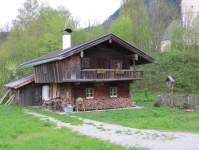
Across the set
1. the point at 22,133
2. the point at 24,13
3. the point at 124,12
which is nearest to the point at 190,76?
the point at 124,12

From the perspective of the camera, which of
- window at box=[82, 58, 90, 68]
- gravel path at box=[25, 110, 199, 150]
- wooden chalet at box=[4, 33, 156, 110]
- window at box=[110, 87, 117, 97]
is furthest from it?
window at box=[110, 87, 117, 97]

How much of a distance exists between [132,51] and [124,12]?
2295cm

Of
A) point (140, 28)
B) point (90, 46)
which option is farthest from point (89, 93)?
point (140, 28)

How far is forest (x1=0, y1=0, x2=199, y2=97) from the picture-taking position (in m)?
31.7

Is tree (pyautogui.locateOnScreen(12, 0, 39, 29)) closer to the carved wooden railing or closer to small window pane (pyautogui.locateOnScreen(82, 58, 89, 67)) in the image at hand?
small window pane (pyautogui.locateOnScreen(82, 58, 89, 67))

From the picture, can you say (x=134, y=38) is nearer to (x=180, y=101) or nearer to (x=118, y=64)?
(x=118, y=64)

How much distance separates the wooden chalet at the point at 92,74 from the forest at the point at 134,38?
32.9 feet

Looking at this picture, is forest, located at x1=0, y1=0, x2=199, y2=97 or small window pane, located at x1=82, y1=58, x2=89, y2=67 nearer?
small window pane, located at x1=82, y1=58, x2=89, y2=67

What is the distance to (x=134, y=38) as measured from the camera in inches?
1515

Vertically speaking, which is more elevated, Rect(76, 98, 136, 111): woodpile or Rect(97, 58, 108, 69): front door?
Rect(97, 58, 108, 69): front door

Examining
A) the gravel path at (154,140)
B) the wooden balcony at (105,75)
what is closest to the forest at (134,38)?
the wooden balcony at (105,75)

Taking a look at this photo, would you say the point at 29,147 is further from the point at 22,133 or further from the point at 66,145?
the point at 22,133

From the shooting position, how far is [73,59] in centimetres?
1908

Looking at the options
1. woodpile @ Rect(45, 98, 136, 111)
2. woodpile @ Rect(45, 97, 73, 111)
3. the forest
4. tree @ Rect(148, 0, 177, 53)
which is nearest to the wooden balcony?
woodpile @ Rect(45, 98, 136, 111)
